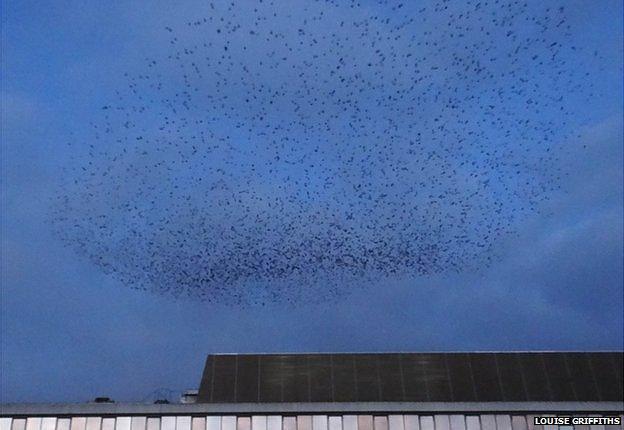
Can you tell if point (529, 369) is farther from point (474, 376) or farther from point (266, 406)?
point (266, 406)

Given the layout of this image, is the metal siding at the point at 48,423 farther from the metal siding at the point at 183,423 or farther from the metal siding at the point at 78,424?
the metal siding at the point at 183,423

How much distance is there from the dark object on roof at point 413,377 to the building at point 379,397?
0.09 m

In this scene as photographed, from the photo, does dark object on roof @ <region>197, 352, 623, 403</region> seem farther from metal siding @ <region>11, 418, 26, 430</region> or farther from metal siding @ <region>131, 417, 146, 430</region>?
metal siding @ <region>11, 418, 26, 430</region>

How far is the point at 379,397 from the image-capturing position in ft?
237

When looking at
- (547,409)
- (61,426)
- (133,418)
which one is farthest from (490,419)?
(61,426)

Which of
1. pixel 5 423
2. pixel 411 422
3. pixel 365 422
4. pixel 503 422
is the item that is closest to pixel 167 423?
pixel 5 423

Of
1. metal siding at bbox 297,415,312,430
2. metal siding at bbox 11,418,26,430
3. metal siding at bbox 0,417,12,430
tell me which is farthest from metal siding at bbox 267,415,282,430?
metal siding at bbox 0,417,12,430

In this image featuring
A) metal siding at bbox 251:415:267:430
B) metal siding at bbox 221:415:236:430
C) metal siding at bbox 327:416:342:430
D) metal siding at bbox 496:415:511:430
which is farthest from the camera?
metal siding at bbox 496:415:511:430

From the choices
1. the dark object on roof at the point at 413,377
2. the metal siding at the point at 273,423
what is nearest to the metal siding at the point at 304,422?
the metal siding at the point at 273,423

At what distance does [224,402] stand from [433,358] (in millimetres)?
19352

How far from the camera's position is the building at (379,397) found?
6631 centimetres

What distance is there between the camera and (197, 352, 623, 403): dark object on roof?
2857 inches

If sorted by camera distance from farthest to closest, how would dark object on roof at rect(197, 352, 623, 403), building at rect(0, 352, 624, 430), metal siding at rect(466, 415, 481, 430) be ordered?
dark object on roof at rect(197, 352, 623, 403) → metal siding at rect(466, 415, 481, 430) → building at rect(0, 352, 624, 430)

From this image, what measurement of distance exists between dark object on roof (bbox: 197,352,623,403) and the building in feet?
0.29
